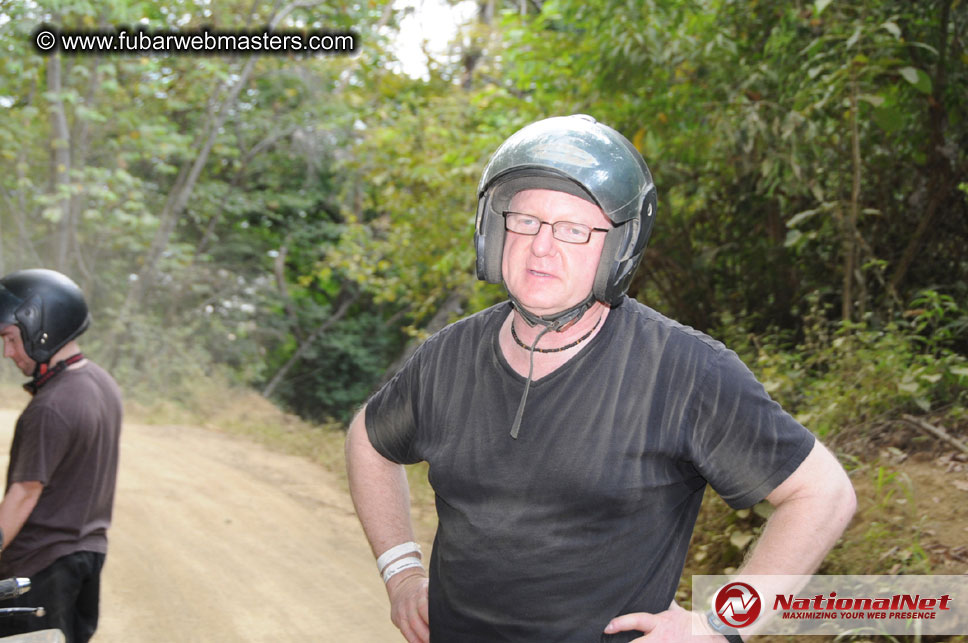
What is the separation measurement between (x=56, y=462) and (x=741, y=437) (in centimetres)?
275

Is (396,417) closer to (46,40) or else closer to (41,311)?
(41,311)

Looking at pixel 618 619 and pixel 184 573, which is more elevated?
pixel 618 619

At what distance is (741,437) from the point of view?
1.86 meters

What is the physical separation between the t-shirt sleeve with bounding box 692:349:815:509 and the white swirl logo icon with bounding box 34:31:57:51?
14.4 m

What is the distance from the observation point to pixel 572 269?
2096 millimetres

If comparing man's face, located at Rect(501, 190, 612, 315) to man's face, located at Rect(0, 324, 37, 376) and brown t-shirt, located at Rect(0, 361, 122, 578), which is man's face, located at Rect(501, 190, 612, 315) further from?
man's face, located at Rect(0, 324, 37, 376)

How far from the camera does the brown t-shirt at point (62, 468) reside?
356 centimetres

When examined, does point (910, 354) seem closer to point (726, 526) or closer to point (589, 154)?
point (726, 526)

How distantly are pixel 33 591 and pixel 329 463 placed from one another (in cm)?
775

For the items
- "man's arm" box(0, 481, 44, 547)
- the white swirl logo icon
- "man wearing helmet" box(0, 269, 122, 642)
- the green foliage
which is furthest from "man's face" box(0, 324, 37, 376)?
the white swirl logo icon

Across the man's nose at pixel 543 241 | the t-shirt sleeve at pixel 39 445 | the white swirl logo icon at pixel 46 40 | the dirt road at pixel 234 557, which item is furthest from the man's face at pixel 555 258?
the white swirl logo icon at pixel 46 40

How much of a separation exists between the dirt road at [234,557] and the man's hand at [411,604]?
367cm

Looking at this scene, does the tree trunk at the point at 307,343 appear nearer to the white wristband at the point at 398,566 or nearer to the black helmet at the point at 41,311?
the black helmet at the point at 41,311

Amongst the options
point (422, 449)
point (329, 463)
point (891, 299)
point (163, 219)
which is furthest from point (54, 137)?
point (422, 449)
